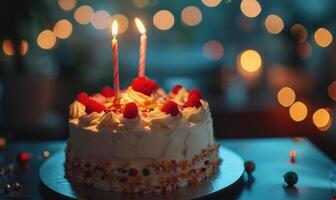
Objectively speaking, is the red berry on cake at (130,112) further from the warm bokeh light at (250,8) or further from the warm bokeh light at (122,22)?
the warm bokeh light at (122,22)

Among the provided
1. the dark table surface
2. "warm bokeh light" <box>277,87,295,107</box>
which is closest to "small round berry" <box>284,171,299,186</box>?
the dark table surface

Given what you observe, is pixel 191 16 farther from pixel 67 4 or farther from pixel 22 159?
pixel 22 159

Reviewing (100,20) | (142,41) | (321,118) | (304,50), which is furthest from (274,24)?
(142,41)

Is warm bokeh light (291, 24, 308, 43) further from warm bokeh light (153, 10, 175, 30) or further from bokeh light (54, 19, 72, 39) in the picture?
bokeh light (54, 19, 72, 39)

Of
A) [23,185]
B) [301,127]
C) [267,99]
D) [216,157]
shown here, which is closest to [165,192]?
[216,157]

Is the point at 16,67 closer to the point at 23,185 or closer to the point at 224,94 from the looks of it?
the point at 224,94
